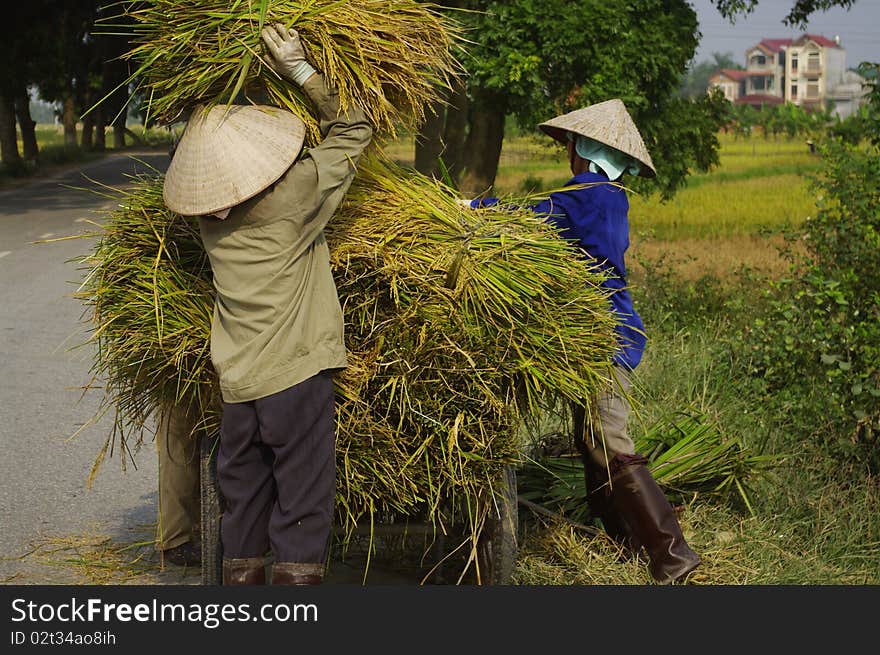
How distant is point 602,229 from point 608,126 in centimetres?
40

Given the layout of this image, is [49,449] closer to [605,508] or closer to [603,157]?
[605,508]

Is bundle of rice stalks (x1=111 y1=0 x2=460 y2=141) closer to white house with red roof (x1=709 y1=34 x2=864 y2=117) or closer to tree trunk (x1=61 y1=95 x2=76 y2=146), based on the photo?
tree trunk (x1=61 y1=95 x2=76 y2=146)

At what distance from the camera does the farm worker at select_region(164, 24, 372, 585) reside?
348 centimetres

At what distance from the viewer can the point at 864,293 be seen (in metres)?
6.36

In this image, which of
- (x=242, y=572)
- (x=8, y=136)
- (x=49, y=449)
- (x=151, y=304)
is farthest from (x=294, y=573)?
(x=8, y=136)

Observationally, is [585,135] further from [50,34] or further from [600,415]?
[50,34]

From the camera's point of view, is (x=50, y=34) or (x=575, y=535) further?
(x=50, y=34)

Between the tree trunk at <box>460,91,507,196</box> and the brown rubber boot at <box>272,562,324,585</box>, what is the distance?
39.6ft

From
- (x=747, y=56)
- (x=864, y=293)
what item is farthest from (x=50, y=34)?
(x=747, y=56)

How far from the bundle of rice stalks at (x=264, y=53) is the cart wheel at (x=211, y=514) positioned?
1085 millimetres

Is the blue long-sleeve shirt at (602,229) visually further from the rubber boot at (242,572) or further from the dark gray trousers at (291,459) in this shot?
the rubber boot at (242,572)

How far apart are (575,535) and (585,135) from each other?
1508 millimetres

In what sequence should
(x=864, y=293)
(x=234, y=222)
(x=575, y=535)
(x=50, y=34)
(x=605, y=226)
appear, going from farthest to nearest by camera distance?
(x=50, y=34) < (x=864, y=293) < (x=575, y=535) < (x=605, y=226) < (x=234, y=222)

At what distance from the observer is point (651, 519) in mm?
4164
